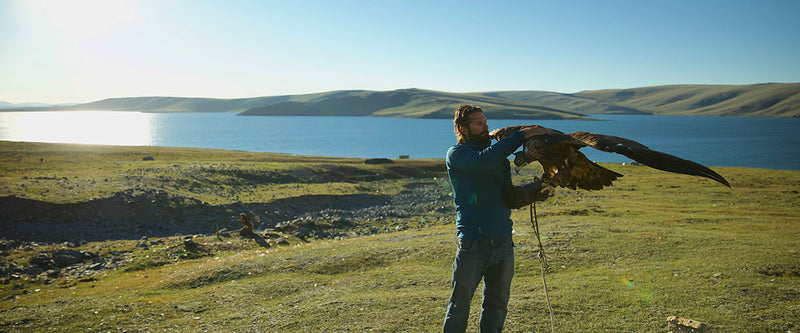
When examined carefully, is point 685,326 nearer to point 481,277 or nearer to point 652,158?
point 481,277

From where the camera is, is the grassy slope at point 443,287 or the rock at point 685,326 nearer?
the rock at point 685,326

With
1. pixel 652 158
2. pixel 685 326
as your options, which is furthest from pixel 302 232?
pixel 652 158

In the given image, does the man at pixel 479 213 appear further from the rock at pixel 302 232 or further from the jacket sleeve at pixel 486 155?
the rock at pixel 302 232

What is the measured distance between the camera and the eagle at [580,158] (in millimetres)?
3740

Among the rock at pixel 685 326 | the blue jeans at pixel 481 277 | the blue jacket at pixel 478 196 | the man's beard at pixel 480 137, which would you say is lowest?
the rock at pixel 685 326

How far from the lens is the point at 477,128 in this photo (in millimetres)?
4777

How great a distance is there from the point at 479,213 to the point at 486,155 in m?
0.76

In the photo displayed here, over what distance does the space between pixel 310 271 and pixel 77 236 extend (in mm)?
16966

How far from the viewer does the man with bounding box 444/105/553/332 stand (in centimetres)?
459

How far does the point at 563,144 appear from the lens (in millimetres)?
4629

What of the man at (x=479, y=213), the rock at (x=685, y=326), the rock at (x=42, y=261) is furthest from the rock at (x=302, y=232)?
the man at (x=479, y=213)

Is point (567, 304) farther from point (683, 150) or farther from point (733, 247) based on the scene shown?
point (683, 150)

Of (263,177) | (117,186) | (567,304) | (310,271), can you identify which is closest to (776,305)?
(567,304)

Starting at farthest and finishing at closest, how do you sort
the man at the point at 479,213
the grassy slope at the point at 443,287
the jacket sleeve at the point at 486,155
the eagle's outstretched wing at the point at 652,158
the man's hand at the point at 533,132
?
1. the grassy slope at the point at 443,287
2. the man at the point at 479,213
3. the man's hand at the point at 533,132
4. the jacket sleeve at the point at 486,155
5. the eagle's outstretched wing at the point at 652,158
